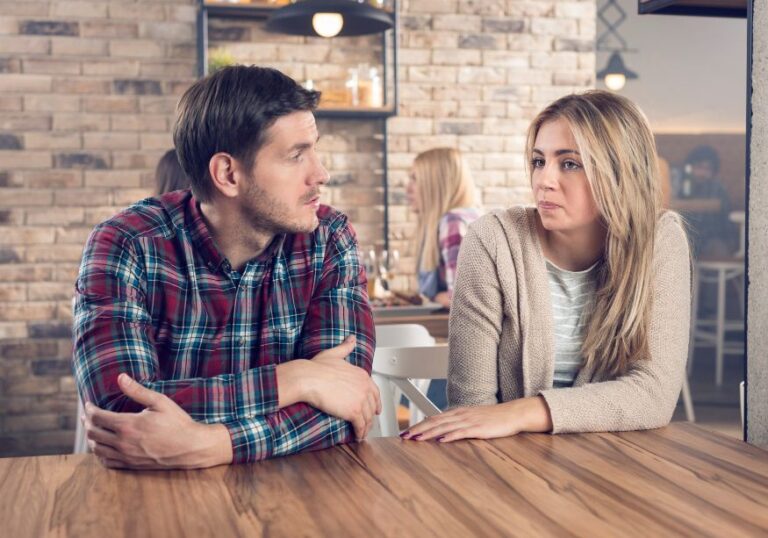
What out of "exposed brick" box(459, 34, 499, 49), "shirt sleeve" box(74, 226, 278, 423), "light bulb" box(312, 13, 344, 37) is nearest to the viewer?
"shirt sleeve" box(74, 226, 278, 423)

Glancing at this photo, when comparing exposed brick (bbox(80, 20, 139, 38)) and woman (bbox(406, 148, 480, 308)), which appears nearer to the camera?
woman (bbox(406, 148, 480, 308))

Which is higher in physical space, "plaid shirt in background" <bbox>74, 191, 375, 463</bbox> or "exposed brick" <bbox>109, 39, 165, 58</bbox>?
"exposed brick" <bbox>109, 39, 165, 58</bbox>

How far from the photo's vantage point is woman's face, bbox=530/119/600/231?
1.94 m

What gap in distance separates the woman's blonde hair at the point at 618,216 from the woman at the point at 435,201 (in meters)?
2.07

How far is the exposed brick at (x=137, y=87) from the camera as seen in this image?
14.9 feet

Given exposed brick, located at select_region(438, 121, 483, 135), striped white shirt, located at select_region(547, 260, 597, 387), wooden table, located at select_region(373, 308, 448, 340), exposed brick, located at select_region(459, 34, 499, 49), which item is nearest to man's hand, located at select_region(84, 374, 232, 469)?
striped white shirt, located at select_region(547, 260, 597, 387)

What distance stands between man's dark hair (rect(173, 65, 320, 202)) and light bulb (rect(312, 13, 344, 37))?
181 centimetres

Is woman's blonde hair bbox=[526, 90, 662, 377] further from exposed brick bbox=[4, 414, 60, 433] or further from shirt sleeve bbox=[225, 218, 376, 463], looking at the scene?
exposed brick bbox=[4, 414, 60, 433]

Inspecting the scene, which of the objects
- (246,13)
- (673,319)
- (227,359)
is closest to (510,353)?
(673,319)

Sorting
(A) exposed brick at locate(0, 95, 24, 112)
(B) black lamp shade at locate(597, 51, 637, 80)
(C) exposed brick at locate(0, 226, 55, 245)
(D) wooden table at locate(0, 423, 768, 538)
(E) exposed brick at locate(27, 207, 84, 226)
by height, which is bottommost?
(D) wooden table at locate(0, 423, 768, 538)

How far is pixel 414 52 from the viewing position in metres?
4.90

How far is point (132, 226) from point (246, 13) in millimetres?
3042

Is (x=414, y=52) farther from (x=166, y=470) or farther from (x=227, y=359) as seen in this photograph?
(x=166, y=470)

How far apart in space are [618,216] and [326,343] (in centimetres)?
Result: 69
